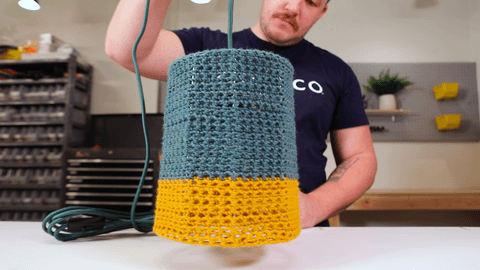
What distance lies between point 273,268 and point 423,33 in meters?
3.07

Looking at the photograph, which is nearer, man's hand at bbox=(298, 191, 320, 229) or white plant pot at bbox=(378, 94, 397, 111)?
man's hand at bbox=(298, 191, 320, 229)

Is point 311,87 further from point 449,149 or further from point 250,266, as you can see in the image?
point 449,149

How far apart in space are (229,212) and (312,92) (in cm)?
60

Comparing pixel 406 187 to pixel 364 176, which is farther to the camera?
pixel 406 187

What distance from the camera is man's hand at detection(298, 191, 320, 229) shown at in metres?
0.55

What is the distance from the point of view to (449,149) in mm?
2424

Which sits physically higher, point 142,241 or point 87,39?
point 87,39

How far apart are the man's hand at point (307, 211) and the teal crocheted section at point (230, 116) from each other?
1.08ft

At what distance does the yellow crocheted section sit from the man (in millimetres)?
341


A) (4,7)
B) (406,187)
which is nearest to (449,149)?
(406,187)

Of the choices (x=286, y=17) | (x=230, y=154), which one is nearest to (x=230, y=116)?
(x=230, y=154)

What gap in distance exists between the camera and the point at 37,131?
2.48 metres

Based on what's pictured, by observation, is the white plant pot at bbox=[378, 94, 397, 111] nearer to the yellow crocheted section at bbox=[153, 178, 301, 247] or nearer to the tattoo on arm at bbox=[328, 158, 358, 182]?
the tattoo on arm at bbox=[328, 158, 358, 182]

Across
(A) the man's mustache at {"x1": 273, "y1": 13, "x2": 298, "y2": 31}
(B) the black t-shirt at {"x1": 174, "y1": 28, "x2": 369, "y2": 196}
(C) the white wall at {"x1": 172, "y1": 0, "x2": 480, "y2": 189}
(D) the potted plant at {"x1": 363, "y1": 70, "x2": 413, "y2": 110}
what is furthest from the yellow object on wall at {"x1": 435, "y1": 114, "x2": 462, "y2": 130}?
(A) the man's mustache at {"x1": 273, "y1": 13, "x2": 298, "y2": 31}
